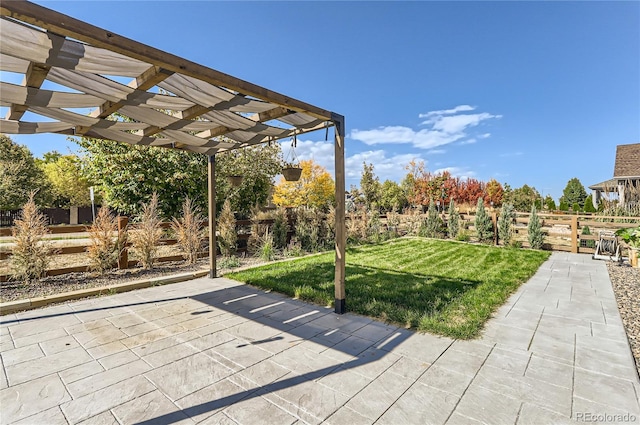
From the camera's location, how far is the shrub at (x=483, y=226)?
9.24 meters

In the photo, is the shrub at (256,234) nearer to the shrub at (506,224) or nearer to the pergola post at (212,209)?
the pergola post at (212,209)

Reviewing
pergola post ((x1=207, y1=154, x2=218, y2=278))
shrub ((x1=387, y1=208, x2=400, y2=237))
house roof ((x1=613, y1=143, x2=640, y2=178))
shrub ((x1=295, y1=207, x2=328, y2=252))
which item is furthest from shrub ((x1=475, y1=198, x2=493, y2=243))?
house roof ((x1=613, y1=143, x2=640, y2=178))

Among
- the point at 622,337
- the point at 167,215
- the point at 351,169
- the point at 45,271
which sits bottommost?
the point at 622,337

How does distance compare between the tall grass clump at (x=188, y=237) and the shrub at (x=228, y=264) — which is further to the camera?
the tall grass clump at (x=188, y=237)

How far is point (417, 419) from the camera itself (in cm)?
165

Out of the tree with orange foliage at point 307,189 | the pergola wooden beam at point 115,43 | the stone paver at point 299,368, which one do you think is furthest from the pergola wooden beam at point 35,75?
the tree with orange foliage at point 307,189

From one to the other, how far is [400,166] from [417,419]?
24.3 m

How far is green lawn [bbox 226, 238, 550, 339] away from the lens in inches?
126

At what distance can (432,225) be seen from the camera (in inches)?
417

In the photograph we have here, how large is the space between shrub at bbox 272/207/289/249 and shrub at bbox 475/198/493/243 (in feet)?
20.3

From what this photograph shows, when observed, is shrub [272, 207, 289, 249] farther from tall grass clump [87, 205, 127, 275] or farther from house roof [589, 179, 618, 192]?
house roof [589, 179, 618, 192]

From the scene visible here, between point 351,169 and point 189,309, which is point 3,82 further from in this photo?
point 351,169

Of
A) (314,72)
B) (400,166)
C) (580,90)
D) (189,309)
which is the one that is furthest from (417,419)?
(400,166)

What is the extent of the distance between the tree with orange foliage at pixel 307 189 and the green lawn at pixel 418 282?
1144 cm
